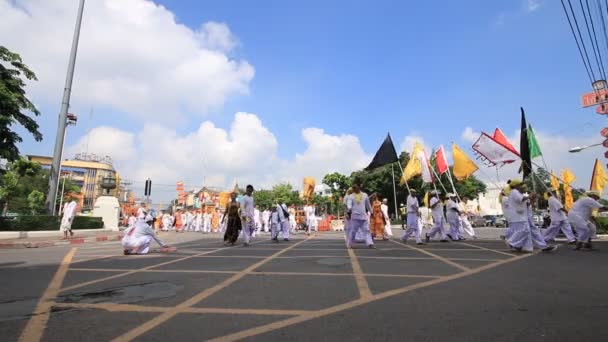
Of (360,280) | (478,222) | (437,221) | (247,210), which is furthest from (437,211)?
(478,222)

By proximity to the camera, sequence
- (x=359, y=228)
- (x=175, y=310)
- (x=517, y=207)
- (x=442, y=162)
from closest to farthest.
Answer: (x=175, y=310) → (x=517, y=207) → (x=359, y=228) → (x=442, y=162)

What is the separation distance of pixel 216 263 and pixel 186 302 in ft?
10.4

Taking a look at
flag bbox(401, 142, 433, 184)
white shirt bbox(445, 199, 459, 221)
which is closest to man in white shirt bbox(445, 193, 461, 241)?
white shirt bbox(445, 199, 459, 221)

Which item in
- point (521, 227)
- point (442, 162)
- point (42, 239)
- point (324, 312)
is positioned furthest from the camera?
point (442, 162)

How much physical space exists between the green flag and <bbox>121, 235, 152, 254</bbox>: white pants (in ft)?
44.2

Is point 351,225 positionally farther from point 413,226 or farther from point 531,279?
point 531,279

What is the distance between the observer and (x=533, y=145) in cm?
1455

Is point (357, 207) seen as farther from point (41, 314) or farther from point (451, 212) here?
point (41, 314)

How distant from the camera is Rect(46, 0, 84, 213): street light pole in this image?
16.3m

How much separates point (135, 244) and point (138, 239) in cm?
14

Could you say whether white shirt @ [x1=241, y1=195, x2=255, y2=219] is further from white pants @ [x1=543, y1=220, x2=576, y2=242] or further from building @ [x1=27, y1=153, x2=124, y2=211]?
building @ [x1=27, y1=153, x2=124, y2=211]

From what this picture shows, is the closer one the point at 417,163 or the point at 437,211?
the point at 437,211

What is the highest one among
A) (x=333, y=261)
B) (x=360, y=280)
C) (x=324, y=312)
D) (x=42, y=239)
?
(x=42, y=239)

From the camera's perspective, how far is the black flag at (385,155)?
53.9 ft
